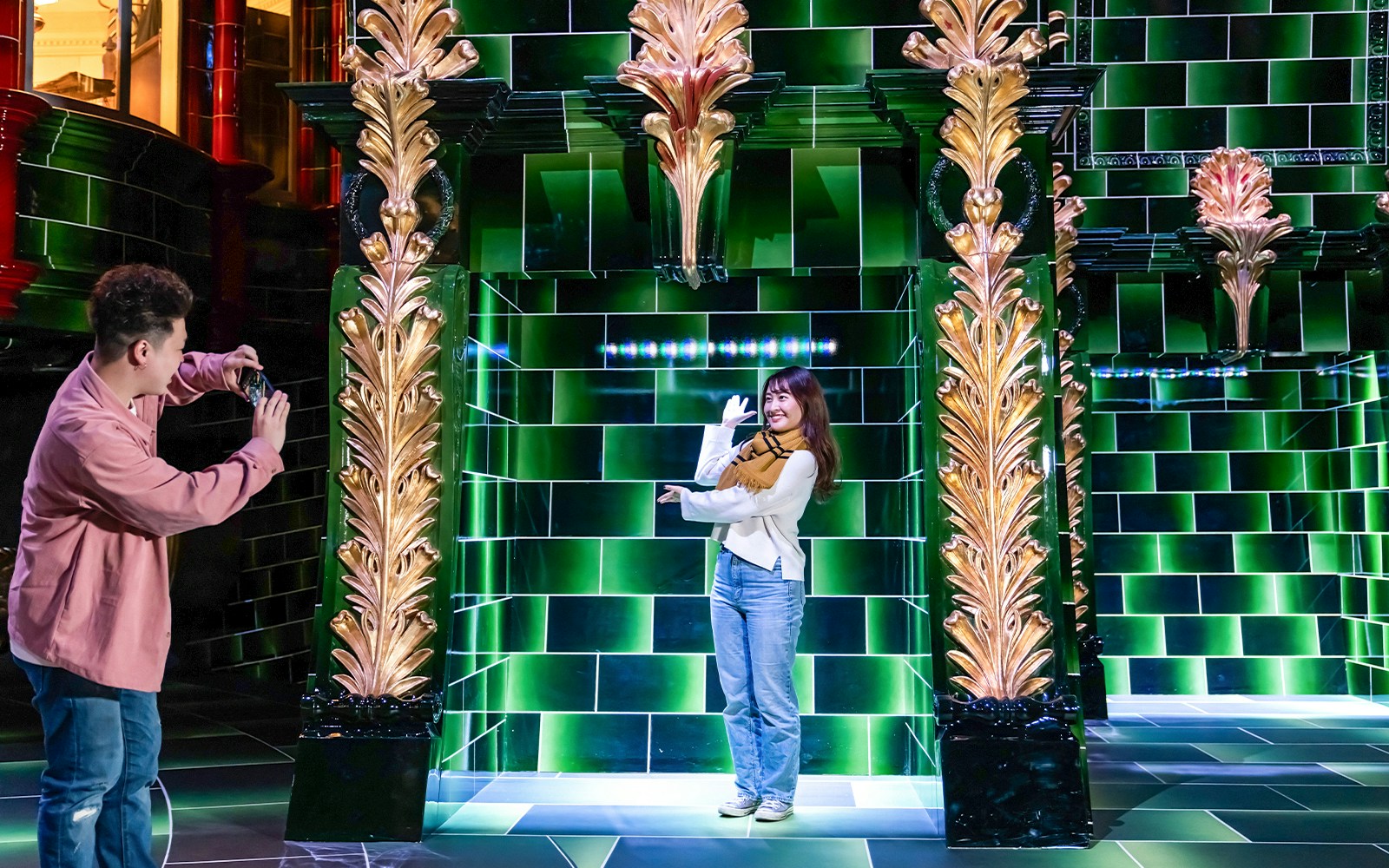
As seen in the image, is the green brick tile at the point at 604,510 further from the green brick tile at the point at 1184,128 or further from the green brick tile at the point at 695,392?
the green brick tile at the point at 1184,128

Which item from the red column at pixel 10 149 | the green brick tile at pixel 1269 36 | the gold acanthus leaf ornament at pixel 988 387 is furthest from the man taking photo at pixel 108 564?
the green brick tile at pixel 1269 36

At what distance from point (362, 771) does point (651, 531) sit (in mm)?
1506

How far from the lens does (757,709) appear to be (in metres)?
3.80

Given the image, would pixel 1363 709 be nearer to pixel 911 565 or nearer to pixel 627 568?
pixel 911 565

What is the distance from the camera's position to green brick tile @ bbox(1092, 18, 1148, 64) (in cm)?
658

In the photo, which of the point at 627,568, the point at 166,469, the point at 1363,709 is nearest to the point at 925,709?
the point at 627,568

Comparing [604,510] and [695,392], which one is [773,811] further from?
[695,392]

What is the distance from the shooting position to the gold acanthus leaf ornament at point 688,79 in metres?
3.54

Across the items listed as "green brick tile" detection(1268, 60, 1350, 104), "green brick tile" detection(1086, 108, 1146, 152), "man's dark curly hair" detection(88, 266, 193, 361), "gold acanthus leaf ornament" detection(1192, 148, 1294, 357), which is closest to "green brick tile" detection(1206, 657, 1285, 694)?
"gold acanthus leaf ornament" detection(1192, 148, 1294, 357)

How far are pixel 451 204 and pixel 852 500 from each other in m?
1.83

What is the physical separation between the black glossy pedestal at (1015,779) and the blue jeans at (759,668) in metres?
0.51

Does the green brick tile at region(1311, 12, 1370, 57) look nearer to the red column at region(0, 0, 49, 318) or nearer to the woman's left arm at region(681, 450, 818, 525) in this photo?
the woman's left arm at region(681, 450, 818, 525)

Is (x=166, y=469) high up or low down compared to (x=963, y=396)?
down

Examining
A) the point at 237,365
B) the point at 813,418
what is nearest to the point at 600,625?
the point at 813,418
